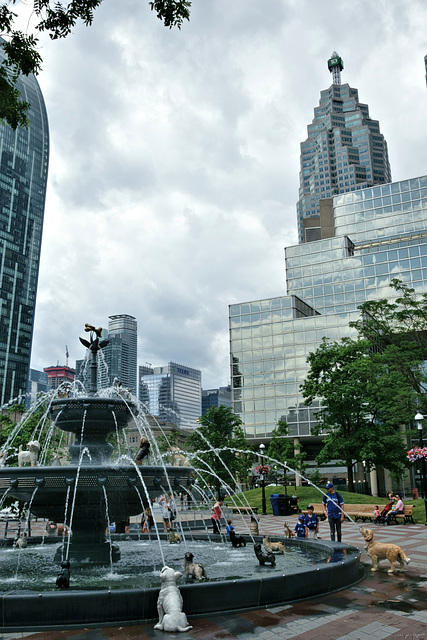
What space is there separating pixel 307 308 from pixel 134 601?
62.0m

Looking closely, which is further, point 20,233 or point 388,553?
point 20,233

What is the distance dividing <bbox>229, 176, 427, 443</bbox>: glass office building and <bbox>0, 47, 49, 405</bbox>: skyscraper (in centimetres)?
9127

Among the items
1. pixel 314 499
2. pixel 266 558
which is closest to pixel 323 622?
pixel 266 558

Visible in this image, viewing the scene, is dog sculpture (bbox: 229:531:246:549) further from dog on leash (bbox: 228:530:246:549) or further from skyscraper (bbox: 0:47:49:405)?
skyscraper (bbox: 0:47:49:405)

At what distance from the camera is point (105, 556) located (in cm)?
1087

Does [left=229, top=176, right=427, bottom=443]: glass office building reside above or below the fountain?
above

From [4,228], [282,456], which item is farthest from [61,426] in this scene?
[4,228]

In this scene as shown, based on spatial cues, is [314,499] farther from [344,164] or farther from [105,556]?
[344,164]

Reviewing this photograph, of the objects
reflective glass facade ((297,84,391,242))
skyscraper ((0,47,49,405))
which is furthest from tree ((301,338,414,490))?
reflective glass facade ((297,84,391,242))

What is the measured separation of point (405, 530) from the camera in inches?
793

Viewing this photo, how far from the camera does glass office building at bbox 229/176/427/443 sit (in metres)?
61.9

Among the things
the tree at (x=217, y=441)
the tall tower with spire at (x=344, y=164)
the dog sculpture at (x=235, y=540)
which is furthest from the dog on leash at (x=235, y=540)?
the tall tower with spire at (x=344, y=164)

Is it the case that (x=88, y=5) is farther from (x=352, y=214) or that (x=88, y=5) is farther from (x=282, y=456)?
(x=352, y=214)

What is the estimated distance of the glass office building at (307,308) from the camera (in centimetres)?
6194
